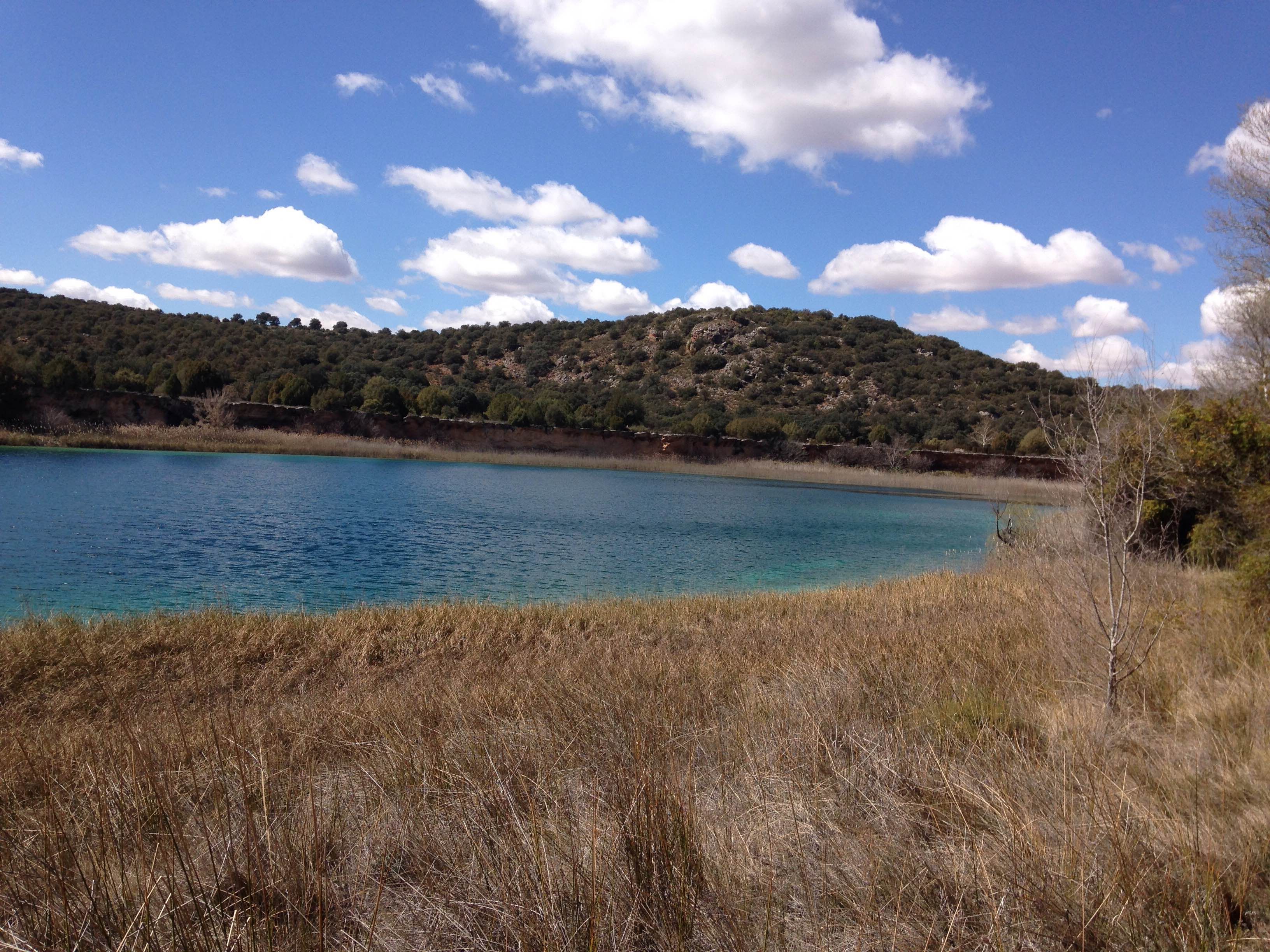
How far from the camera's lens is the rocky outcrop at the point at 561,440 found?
43219mm

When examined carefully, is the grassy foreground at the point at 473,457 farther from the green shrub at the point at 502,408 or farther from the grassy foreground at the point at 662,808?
the grassy foreground at the point at 662,808

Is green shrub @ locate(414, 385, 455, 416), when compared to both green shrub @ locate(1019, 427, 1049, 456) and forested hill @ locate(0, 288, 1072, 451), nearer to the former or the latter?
forested hill @ locate(0, 288, 1072, 451)

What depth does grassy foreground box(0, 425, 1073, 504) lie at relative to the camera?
118ft

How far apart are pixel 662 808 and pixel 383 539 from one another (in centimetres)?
1397

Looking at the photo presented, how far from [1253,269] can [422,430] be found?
135 ft

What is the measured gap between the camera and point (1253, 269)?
51.0 feet

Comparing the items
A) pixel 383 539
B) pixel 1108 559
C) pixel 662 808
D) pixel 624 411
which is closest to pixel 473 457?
pixel 624 411

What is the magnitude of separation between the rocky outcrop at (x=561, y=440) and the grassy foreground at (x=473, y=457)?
74cm

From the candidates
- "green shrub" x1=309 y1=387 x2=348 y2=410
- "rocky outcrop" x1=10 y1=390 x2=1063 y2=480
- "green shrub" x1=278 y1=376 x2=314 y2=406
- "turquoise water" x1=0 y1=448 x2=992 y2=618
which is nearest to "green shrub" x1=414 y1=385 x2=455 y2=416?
"rocky outcrop" x1=10 y1=390 x2=1063 y2=480

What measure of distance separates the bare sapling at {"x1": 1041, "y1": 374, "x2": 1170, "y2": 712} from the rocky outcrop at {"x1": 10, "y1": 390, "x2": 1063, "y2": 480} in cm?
4078

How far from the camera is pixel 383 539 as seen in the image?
15734 mm

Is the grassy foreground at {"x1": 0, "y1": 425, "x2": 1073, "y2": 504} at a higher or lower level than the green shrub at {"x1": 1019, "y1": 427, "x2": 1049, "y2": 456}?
lower

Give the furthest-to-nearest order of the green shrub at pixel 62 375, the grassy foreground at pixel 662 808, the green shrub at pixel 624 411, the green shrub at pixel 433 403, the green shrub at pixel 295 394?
the green shrub at pixel 624 411 < the green shrub at pixel 433 403 < the green shrub at pixel 295 394 < the green shrub at pixel 62 375 < the grassy foreground at pixel 662 808

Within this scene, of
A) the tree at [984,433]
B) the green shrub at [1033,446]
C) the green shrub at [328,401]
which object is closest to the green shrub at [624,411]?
the green shrub at [328,401]
